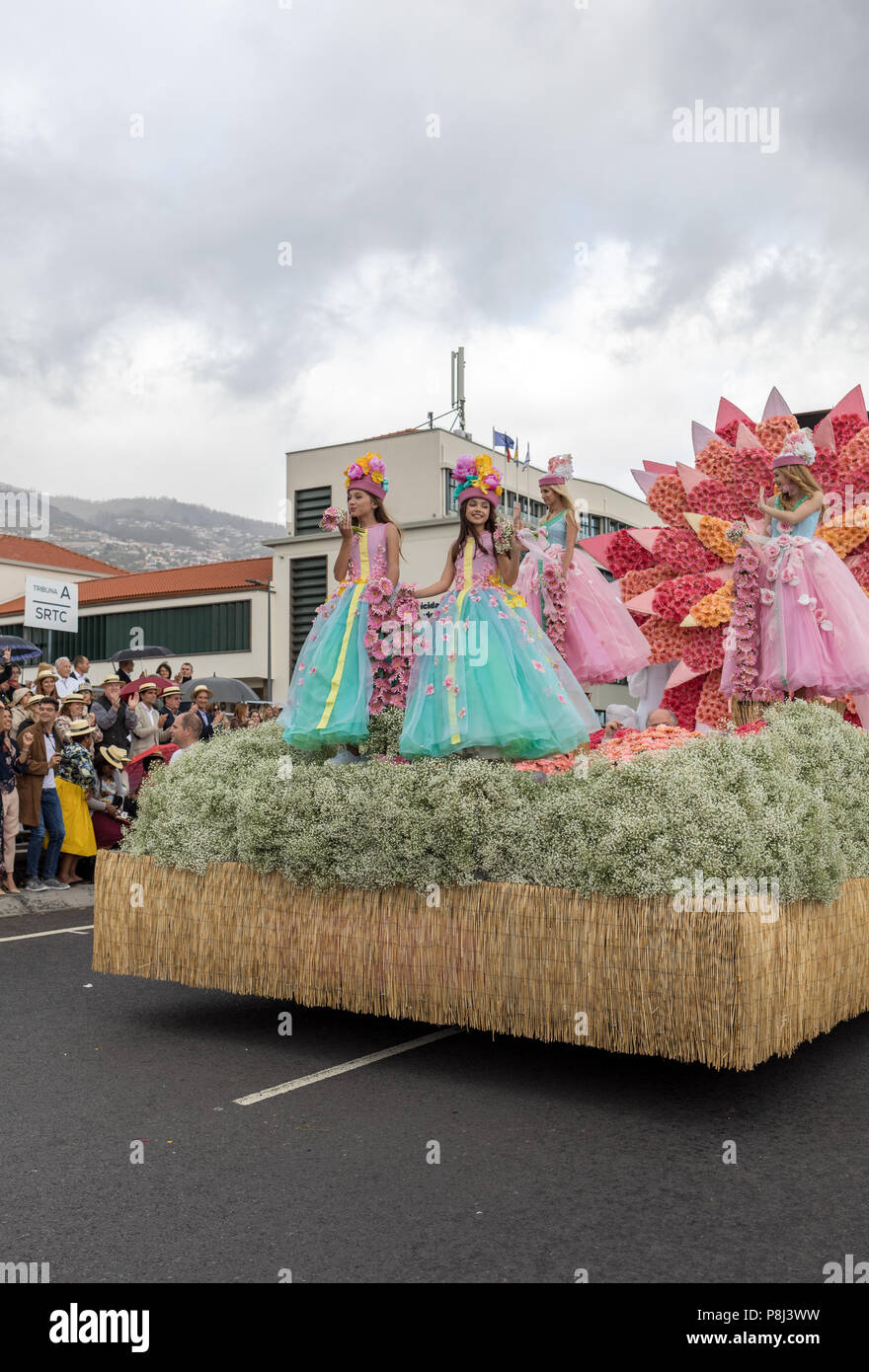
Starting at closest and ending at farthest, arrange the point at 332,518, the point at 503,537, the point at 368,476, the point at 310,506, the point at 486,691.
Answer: the point at 486,691, the point at 332,518, the point at 503,537, the point at 368,476, the point at 310,506

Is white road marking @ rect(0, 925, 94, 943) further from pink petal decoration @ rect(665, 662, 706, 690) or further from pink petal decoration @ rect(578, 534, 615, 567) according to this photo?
pink petal decoration @ rect(578, 534, 615, 567)

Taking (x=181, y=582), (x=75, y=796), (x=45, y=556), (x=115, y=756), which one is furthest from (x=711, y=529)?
(x=45, y=556)

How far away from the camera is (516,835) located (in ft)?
16.3

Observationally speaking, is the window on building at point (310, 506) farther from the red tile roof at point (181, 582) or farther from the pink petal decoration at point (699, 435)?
the pink petal decoration at point (699, 435)

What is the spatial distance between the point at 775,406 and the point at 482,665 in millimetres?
4679

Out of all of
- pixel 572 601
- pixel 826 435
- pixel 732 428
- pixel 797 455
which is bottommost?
pixel 572 601

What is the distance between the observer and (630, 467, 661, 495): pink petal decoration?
959cm

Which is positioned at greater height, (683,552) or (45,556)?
(45,556)

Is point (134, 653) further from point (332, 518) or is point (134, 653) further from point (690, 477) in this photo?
point (332, 518)

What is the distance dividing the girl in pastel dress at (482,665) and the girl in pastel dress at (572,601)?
1.43 m

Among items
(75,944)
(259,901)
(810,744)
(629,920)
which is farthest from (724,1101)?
(75,944)

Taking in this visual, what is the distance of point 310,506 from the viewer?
4391 centimetres

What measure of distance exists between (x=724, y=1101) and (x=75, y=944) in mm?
5056
